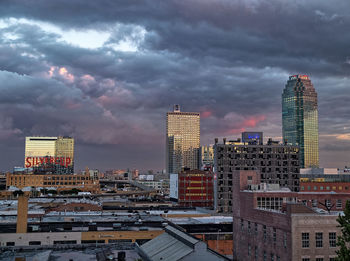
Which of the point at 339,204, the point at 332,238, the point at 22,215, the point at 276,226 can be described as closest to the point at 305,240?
the point at 332,238

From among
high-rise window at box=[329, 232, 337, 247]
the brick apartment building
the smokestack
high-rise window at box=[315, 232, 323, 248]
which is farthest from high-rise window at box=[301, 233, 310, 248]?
the smokestack

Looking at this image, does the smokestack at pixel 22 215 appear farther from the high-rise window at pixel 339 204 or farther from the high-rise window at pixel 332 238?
the high-rise window at pixel 339 204

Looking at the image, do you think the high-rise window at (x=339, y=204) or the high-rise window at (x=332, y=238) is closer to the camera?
the high-rise window at (x=332, y=238)

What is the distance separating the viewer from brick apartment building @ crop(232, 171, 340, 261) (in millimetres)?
63375

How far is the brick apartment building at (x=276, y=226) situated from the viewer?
208ft

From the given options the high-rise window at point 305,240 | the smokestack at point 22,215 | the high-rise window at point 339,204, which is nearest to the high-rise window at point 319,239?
the high-rise window at point 305,240

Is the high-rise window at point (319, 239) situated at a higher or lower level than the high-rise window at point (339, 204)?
lower

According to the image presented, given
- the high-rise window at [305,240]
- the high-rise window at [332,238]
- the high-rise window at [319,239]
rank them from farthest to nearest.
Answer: the high-rise window at [332,238], the high-rise window at [319,239], the high-rise window at [305,240]

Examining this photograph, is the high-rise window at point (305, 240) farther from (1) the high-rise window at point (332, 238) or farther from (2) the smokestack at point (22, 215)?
(2) the smokestack at point (22, 215)

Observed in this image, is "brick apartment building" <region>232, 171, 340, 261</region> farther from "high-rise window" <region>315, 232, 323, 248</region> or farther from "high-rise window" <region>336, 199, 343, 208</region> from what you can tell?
"high-rise window" <region>336, 199, 343, 208</region>

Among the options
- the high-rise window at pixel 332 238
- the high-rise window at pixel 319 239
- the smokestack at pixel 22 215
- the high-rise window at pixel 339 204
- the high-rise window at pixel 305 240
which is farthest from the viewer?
the high-rise window at pixel 339 204

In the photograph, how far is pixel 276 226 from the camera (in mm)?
68188

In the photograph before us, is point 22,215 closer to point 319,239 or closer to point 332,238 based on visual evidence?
point 319,239

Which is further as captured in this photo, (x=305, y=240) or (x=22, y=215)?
(x=22, y=215)
